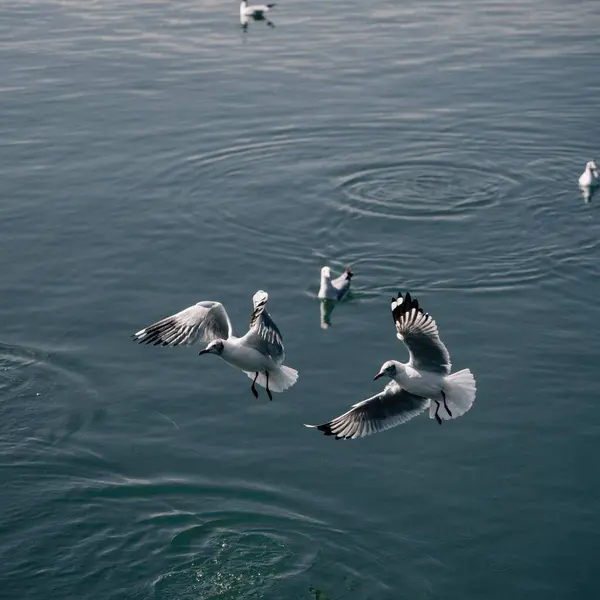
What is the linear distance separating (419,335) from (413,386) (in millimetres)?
806

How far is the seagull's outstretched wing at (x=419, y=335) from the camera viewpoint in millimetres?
14438

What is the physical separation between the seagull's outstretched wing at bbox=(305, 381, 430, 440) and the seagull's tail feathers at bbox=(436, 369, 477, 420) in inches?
25.9

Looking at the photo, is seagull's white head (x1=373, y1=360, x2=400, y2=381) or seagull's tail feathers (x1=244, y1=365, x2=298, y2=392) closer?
seagull's white head (x1=373, y1=360, x2=400, y2=381)

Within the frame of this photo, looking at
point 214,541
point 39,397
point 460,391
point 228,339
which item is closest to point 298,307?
point 39,397

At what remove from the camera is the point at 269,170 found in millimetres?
27359

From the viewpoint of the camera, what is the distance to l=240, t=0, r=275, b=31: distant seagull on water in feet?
136

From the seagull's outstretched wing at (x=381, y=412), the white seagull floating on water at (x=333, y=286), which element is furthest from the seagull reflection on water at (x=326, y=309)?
the seagull's outstretched wing at (x=381, y=412)

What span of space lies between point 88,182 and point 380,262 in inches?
311

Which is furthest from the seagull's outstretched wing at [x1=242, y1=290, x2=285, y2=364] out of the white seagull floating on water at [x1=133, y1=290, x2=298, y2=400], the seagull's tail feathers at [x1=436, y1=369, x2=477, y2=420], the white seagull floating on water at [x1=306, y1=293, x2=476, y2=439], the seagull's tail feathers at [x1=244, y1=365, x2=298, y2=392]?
the seagull's tail feathers at [x1=436, y1=369, x2=477, y2=420]

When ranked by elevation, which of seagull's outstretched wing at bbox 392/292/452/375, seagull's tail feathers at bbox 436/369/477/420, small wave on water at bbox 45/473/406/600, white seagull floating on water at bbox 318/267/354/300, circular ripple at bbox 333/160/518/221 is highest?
seagull's outstretched wing at bbox 392/292/452/375

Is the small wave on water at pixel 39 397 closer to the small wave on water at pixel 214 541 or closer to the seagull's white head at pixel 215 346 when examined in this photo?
the small wave on water at pixel 214 541

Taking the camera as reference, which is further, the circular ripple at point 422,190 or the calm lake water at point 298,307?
the circular ripple at point 422,190

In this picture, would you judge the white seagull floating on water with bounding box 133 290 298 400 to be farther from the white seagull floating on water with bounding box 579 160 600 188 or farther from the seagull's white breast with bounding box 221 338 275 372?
the white seagull floating on water with bounding box 579 160 600 188

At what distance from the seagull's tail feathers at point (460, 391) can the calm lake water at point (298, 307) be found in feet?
4.33
